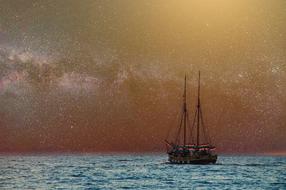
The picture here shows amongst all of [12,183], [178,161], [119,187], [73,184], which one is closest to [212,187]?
[119,187]

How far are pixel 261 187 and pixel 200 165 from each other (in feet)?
83.5

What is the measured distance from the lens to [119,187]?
94.6 feet

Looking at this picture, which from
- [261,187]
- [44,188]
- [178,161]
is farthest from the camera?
[178,161]

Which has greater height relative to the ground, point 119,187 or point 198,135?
point 198,135

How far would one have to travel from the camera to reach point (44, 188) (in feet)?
90.9

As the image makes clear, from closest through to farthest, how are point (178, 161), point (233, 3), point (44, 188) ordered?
point (233, 3), point (44, 188), point (178, 161)

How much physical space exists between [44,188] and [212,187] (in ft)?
22.9

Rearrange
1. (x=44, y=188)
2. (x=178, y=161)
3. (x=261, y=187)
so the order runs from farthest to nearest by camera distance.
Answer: (x=178, y=161), (x=261, y=187), (x=44, y=188)

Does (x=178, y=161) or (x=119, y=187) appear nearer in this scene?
(x=119, y=187)

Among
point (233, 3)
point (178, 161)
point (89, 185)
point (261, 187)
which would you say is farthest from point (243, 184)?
point (178, 161)

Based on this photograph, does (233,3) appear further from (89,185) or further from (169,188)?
(89,185)

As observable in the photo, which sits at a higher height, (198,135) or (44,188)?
(198,135)

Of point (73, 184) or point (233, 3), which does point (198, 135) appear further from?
point (233, 3)

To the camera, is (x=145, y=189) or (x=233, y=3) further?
(x=145, y=189)
